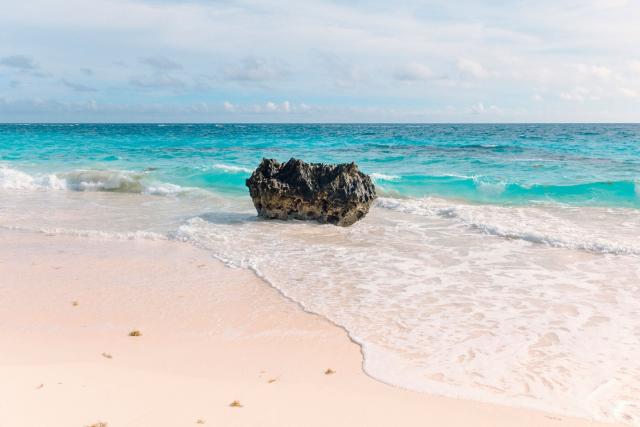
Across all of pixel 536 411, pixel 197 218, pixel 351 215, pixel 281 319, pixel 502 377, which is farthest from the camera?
pixel 197 218

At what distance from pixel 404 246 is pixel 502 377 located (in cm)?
506

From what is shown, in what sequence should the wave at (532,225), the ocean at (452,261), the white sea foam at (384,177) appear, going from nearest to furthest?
1. the ocean at (452,261)
2. the wave at (532,225)
3. the white sea foam at (384,177)

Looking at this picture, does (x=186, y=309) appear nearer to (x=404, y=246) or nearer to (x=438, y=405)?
(x=438, y=405)

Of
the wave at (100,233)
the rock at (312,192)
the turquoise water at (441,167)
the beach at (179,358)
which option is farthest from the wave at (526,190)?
the beach at (179,358)

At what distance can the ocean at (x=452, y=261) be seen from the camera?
5090mm

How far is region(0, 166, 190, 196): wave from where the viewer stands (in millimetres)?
18578

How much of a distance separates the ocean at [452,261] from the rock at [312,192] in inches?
16.9

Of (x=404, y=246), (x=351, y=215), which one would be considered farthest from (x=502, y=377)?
(x=351, y=215)

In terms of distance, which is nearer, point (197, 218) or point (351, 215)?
point (351, 215)

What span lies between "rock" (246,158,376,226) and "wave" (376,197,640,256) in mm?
2194

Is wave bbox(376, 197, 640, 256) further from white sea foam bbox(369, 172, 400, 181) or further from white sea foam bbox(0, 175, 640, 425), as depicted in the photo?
white sea foam bbox(369, 172, 400, 181)

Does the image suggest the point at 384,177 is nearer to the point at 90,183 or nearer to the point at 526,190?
the point at 526,190

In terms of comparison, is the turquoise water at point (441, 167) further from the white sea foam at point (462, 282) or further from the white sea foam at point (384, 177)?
the white sea foam at point (462, 282)

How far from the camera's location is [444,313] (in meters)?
6.54
